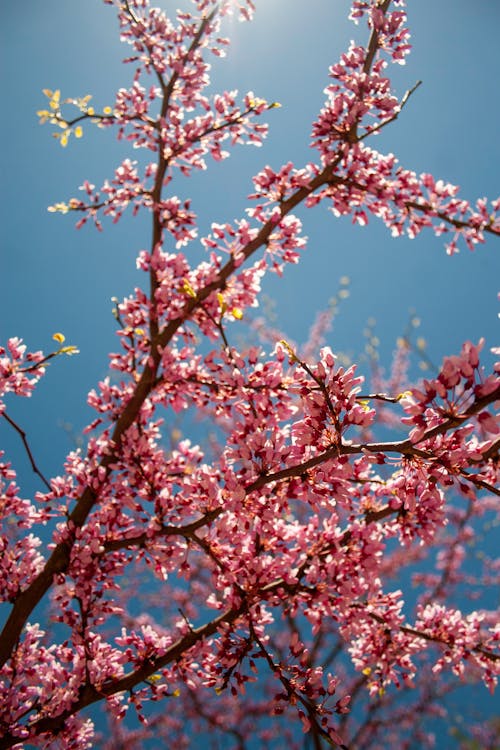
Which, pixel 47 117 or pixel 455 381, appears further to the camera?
pixel 47 117

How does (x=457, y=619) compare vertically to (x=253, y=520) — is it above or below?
below

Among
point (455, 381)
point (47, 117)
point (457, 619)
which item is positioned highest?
point (47, 117)

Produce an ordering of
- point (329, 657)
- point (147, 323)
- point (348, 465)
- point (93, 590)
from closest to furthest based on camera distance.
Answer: point (348, 465) → point (93, 590) → point (147, 323) → point (329, 657)

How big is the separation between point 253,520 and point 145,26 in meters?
5.75

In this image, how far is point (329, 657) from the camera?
819 cm

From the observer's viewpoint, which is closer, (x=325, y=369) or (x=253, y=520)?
(x=325, y=369)

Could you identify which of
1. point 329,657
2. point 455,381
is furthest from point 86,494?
point 329,657

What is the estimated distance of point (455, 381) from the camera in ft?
6.42

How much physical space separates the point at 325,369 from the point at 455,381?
60 centimetres

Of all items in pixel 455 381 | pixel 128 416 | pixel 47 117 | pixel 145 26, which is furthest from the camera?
pixel 145 26

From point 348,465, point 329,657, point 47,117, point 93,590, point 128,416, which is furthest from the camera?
point 329,657

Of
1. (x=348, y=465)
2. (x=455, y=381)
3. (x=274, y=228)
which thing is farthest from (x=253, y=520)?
(x=274, y=228)

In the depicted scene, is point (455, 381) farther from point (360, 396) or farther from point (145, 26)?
point (145, 26)

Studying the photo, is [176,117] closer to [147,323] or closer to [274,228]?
[274,228]
